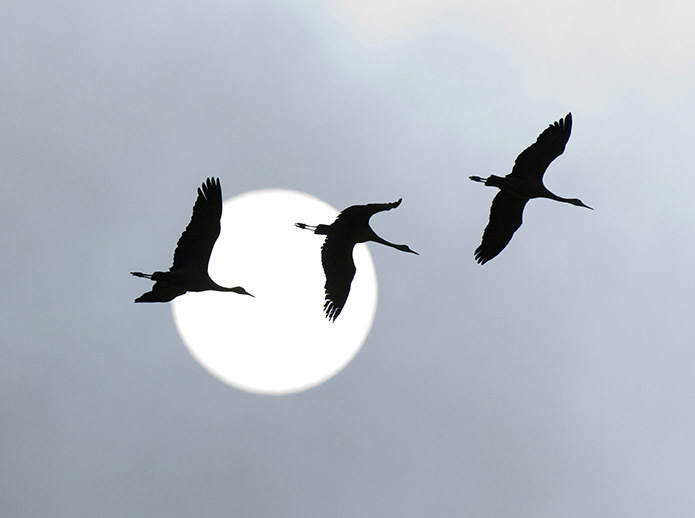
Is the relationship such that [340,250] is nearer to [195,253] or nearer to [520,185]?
[195,253]

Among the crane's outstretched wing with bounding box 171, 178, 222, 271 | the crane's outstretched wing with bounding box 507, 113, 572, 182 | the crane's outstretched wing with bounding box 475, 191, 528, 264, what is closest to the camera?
the crane's outstretched wing with bounding box 171, 178, 222, 271

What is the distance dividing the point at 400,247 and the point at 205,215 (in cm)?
661

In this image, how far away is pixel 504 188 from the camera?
29.5 metres

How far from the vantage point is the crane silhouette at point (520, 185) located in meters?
28.4

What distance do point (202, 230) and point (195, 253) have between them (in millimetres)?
807

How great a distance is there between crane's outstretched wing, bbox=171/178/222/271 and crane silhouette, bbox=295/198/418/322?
267 centimetres

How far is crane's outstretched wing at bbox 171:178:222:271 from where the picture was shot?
27.0 metres

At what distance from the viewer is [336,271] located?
29.0 metres

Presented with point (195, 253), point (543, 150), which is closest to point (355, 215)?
point (195, 253)

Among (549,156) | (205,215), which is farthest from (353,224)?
(549,156)

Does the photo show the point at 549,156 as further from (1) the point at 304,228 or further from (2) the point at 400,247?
(1) the point at 304,228

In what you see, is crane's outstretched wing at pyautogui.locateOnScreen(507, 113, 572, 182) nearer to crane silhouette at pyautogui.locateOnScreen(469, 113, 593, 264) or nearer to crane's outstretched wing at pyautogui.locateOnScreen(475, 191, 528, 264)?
crane silhouette at pyautogui.locateOnScreen(469, 113, 593, 264)

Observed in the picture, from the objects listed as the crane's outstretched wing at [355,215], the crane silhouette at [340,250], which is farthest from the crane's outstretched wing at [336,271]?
the crane's outstretched wing at [355,215]

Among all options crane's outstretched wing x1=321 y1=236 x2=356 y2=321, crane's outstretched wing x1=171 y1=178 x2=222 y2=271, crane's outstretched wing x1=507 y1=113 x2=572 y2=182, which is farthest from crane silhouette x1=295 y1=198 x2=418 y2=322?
crane's outstretched wing x1=507 y1=113 x2=572 y2=182
